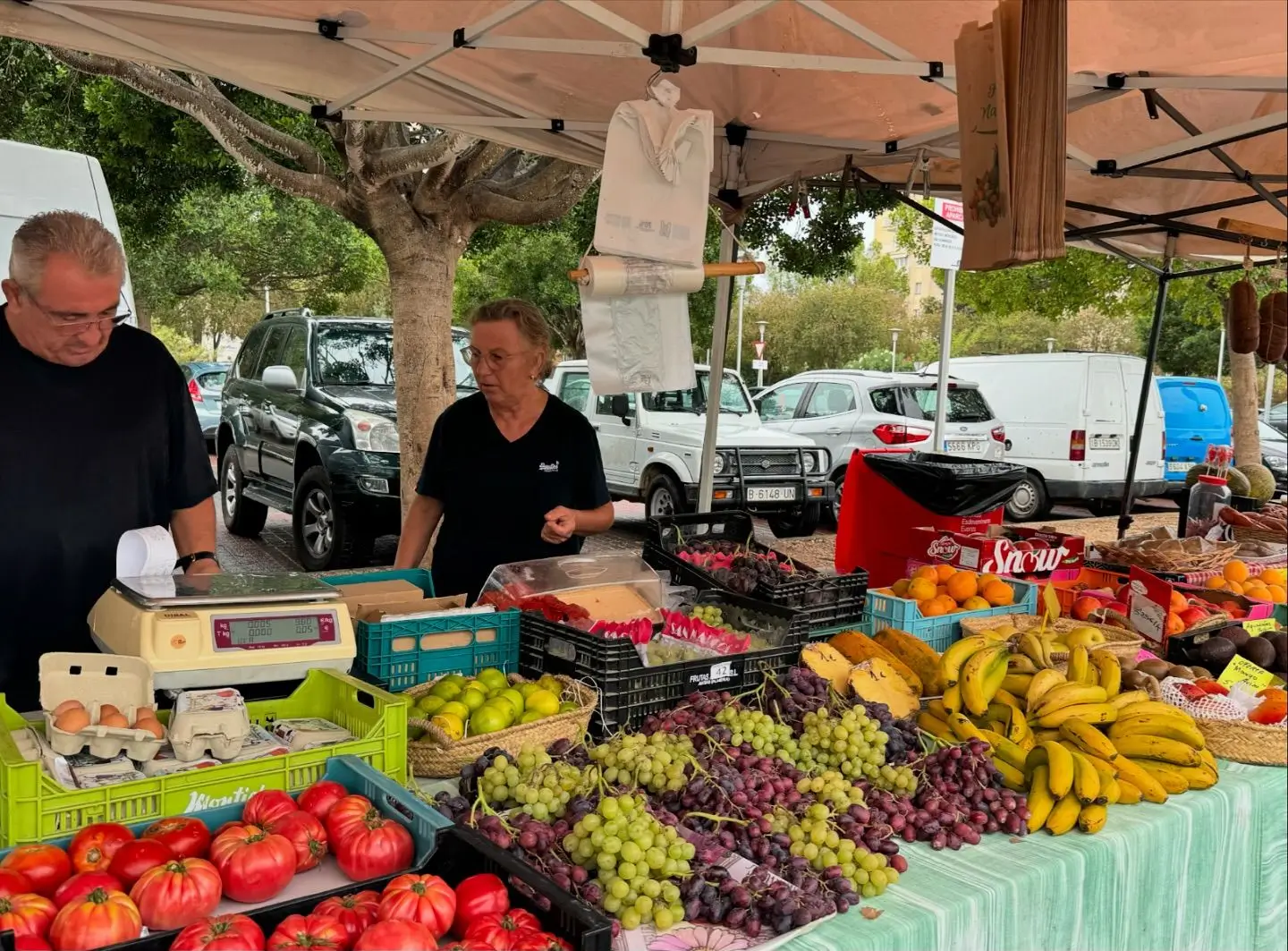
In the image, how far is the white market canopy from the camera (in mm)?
3531

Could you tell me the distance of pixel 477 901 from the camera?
1519 mm

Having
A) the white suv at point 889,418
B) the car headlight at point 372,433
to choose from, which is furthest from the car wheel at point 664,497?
the car headlight at point 372,433

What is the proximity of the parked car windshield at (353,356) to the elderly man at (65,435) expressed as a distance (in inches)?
254

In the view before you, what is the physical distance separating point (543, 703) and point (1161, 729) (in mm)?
1553

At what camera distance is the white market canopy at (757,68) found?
353 cm

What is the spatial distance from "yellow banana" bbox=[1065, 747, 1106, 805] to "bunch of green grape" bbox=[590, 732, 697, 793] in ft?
2.90

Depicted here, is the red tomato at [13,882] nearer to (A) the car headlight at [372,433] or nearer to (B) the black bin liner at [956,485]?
(B) the black bin liner at [956,485]

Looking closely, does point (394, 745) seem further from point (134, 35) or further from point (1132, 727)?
point (134, 35)

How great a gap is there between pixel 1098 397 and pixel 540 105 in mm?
10432

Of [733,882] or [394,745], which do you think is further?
[394,745]

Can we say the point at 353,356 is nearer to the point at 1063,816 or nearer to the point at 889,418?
the point at 889,418

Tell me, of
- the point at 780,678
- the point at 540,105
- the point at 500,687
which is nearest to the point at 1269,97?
the point at 540,105

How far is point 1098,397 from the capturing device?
13.1 metres

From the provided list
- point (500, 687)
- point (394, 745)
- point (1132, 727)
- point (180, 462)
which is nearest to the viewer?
point (394, 745)
